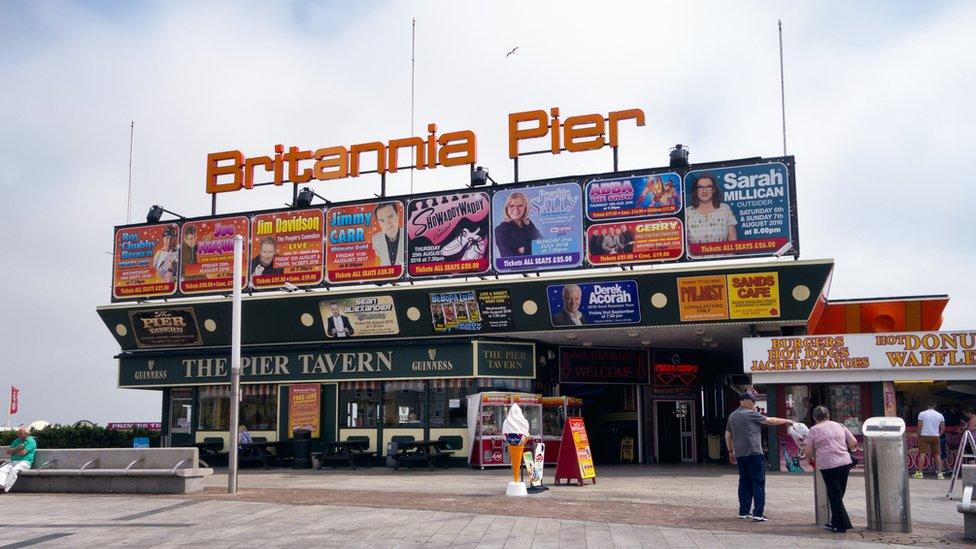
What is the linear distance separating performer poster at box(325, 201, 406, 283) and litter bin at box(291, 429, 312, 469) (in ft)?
16.2

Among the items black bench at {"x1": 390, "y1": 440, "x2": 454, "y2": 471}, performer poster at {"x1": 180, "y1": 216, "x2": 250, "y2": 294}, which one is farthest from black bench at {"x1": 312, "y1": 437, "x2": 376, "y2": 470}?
performer poster at {"x1": 180, "y1": 216, "x2": 250, "y2": 294}

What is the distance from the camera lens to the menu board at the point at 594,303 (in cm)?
2620

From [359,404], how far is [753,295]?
12670 mm

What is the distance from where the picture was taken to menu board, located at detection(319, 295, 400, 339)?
29.0 metres

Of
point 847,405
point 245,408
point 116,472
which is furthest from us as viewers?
point 245,408

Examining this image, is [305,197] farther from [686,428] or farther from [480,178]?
[686,428]

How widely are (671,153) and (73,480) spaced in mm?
17109

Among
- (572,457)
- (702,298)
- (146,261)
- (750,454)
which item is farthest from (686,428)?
(750,454)

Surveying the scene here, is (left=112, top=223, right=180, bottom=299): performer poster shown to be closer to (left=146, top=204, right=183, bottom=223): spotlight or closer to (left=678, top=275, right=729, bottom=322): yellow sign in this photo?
(left=146, top=204, right=183, bottom=223): spotlight

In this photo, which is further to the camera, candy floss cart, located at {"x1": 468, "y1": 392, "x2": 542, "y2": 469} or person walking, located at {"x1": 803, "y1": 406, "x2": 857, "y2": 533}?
candy floss cart, located at {"x1": 468, "y1": 392, "x2": 542, "y2": 469}

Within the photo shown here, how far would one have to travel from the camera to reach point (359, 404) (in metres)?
29.8

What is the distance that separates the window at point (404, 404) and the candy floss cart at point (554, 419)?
373cm

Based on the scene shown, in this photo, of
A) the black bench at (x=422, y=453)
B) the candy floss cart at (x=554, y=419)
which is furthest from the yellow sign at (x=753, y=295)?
the black bench at (x=422, y=453)

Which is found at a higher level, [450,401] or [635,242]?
[635,242]
